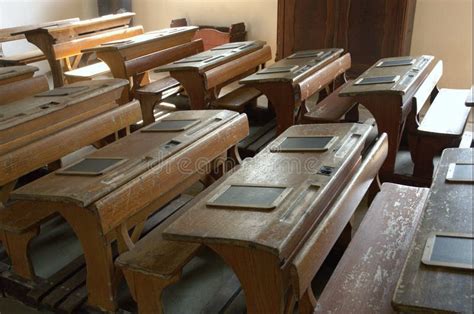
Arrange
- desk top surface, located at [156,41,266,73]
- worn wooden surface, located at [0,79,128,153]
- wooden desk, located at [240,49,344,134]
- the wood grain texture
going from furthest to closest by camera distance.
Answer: desk top surface, located at [156,41,266,73]
wooden desk, located at [240,49,344,134]
worn wooden surface, located at [0,79,128,153]
the wood grain texture

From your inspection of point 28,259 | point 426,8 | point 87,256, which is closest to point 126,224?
point 87,256

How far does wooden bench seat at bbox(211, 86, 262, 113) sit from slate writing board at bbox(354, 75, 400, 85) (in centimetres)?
93

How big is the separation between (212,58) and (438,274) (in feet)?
9.97

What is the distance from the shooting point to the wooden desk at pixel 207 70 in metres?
3.73

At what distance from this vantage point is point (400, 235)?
2004 mm

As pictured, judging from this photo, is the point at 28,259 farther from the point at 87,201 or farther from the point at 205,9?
the point at 205,9

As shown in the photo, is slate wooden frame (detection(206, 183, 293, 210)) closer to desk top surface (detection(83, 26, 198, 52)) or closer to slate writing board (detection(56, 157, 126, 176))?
slate writing board (detection(56, 157, 126, 176))

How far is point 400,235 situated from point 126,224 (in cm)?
114

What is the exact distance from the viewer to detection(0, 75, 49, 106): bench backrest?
3508 millimetres

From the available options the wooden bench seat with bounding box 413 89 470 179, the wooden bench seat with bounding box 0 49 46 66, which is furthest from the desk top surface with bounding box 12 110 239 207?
the wooden bench seat with bounding box 0 49 46 66

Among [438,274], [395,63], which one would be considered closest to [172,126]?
[438,274]

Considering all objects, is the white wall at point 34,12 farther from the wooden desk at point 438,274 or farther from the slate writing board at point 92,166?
the wooden desk at point 438,274

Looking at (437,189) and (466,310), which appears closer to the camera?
(466,310)

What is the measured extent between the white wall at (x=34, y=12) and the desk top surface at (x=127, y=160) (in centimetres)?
502
